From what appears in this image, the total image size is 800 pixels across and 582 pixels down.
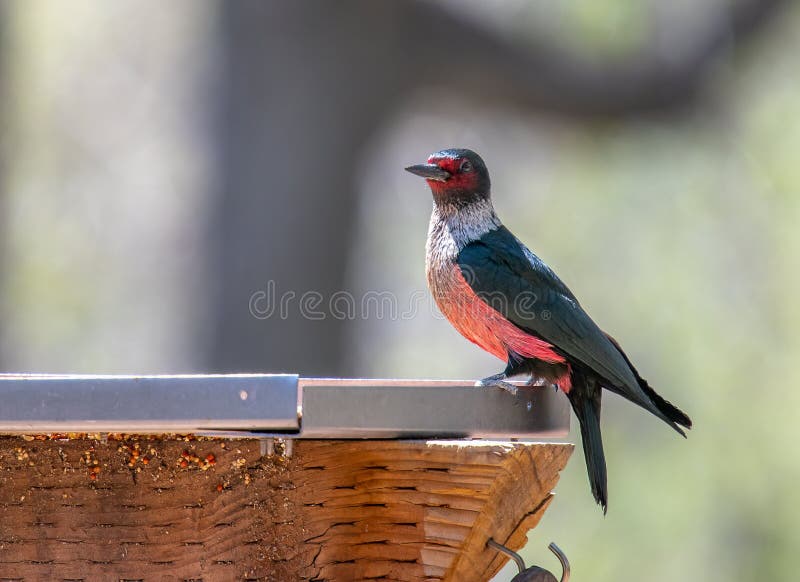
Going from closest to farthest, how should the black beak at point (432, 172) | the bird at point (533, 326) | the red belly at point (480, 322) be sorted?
the bird at point (533, 326) → the red belly at point (480, 322) → the black beak at point (432, 172)

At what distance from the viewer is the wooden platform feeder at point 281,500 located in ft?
7.07

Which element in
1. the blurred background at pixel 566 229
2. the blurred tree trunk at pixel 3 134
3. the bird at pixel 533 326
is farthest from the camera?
the blurred tree trunk at pixel 3 134

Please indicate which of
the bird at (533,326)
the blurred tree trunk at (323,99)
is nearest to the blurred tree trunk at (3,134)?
the blurred tree trunk at (323,99)

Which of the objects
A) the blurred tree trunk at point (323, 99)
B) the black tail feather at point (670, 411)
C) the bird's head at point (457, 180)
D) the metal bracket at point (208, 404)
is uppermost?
the blurred tree trunk at point (323, 99)

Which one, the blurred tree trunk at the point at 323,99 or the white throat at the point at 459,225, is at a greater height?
the blurred tree trunk at the point at 323,99

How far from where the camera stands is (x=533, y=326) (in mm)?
3178

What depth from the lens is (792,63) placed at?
945 cm

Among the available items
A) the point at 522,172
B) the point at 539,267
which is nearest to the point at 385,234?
the point at 522,172

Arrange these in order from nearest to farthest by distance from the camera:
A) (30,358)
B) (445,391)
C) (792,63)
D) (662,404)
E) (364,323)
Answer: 1. (445,391)
2. (662,404)
3. (364,323)
4. (792,63)
5. (30,358)

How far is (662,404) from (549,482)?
2.78ft

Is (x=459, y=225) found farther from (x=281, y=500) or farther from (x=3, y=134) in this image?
(x=3, y=134)

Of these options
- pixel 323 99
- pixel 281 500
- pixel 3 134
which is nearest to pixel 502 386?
pixel 281 500

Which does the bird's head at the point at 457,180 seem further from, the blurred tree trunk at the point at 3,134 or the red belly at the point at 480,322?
the blurred tree trunk at the point at 3,134

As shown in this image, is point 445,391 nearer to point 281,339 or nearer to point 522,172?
point 281,339
